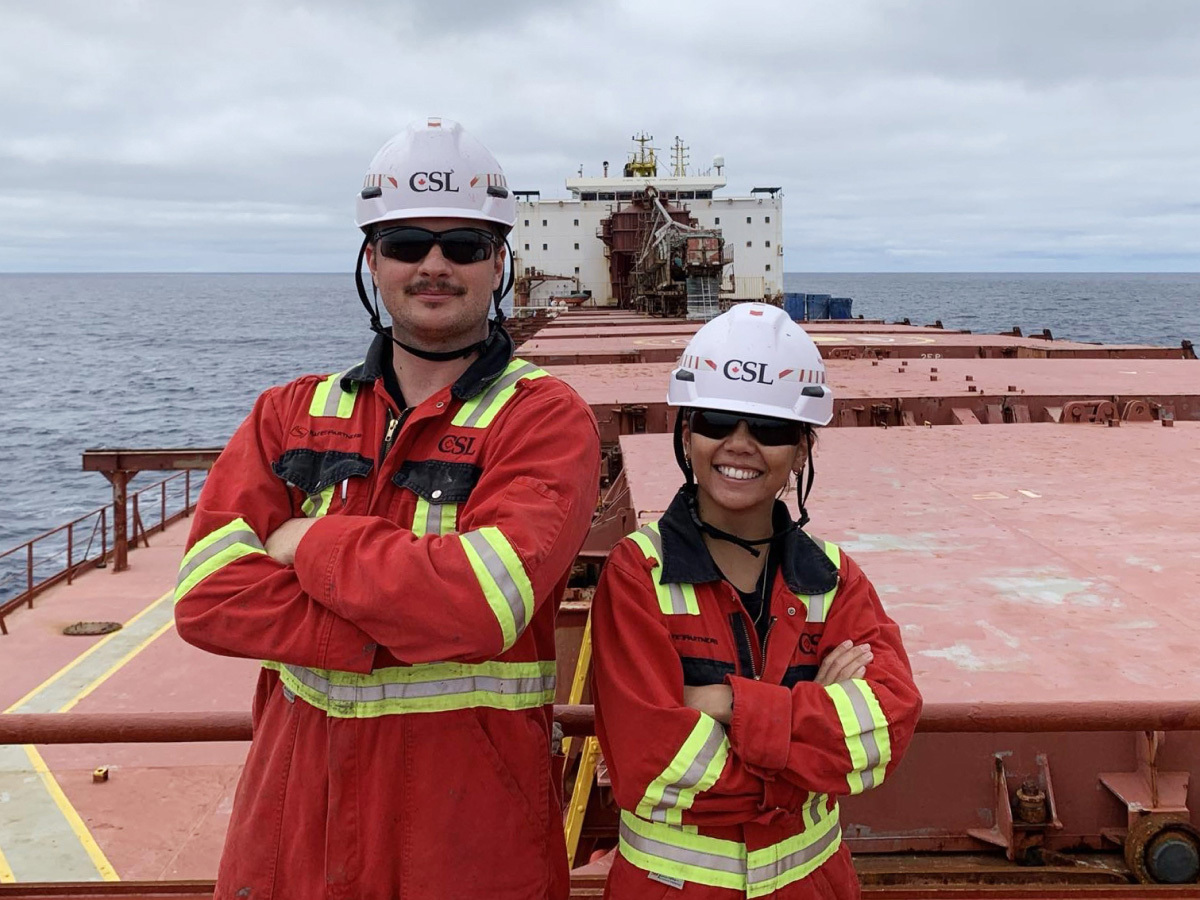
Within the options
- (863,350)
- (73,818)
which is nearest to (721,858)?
(73,818)

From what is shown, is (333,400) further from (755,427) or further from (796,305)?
(796,305)

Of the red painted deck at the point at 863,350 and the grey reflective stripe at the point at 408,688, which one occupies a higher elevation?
the red painted deck at the point at 863,350

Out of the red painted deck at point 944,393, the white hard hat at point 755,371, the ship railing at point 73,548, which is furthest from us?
the ship railing at point 73,548

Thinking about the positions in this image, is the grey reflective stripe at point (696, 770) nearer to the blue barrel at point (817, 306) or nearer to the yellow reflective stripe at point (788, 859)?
the yellow reflective stripe at point (788, 859)

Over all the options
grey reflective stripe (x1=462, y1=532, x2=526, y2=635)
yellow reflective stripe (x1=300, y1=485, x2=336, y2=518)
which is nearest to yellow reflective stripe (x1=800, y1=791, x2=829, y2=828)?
grey reflective stripe (x1=462, y1=532, x2=526, y2=635)

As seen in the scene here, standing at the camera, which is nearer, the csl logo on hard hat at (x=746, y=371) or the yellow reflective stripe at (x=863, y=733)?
the yellow reflective stripe at (x=863, y=733)

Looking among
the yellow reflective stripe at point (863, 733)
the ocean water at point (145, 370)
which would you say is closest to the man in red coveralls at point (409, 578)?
the yellow reflective stripe at point (863, 733)

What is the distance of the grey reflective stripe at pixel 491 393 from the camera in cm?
227

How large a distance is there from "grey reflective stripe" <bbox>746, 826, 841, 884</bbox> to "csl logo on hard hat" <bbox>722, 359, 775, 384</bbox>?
1078mm

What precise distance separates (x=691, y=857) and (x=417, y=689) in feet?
2.30

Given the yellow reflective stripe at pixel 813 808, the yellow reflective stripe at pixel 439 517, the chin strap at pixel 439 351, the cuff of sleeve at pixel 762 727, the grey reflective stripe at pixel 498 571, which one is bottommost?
the yellow reflective stripe at pixel 813 808

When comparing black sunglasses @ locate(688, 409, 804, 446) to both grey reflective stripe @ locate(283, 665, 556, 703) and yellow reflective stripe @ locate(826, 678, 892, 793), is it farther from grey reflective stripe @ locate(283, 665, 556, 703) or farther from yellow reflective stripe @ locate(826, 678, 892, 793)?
grey reflective stripe @ locate(283, 665, 556, 703)

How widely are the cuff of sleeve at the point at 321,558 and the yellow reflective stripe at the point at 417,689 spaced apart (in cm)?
23

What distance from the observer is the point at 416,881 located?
2.09m
